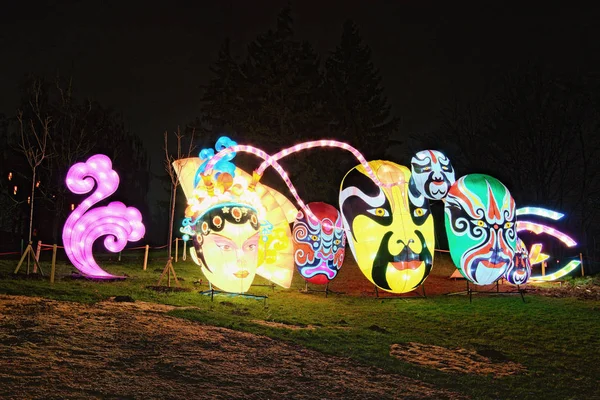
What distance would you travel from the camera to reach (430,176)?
1357 centimetres

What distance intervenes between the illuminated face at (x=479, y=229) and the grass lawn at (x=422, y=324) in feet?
3.08

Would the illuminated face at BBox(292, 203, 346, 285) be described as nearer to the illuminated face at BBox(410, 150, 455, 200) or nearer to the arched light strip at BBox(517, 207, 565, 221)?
the illuminated face at BBox(410, 150, 455, 200)

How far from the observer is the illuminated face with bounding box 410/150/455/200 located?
44.4 feet

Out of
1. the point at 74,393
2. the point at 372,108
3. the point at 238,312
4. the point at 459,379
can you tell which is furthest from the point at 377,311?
the point at 372,108

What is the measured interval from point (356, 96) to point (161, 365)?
2797cm

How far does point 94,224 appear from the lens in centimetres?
1361

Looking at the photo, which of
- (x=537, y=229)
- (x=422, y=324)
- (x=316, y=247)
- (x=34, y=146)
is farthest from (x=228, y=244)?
(x=34, y=146)

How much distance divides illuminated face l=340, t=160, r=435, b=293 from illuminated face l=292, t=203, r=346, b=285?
4.16 ft

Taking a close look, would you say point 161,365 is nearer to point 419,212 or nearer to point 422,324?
point 422,324

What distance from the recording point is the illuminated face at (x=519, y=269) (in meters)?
13.9

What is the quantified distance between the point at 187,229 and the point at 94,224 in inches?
141

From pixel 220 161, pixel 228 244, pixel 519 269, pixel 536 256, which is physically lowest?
pixel 519 269

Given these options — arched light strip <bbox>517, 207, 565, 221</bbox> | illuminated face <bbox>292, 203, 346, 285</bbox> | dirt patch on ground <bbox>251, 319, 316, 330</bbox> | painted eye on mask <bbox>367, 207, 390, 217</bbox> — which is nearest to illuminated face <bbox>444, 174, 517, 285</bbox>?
painted eye on mask <bbox>367, 207, 390, 217</bbox>

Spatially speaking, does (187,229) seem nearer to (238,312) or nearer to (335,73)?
(238,312)
